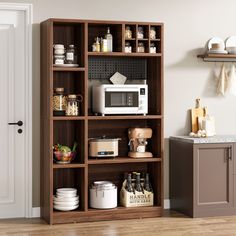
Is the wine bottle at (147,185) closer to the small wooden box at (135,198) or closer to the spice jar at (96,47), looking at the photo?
the small wooden box at (135,198)

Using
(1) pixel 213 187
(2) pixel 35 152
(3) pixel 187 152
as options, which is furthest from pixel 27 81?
(1) pixel 213 187

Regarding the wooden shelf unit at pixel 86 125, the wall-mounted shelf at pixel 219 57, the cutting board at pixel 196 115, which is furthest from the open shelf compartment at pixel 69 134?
the wall-mounted shelf at pixel 219 57

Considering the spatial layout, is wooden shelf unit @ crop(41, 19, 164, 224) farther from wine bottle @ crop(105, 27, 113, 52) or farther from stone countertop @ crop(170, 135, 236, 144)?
stone countertop @ crop(170, 135, 236, 144)

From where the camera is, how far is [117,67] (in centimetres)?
565

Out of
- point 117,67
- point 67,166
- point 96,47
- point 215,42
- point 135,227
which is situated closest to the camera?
point 135,227

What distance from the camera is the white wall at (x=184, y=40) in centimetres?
570

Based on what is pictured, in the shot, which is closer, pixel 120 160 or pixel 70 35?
pixel 120 160

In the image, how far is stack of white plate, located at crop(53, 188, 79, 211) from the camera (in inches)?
208

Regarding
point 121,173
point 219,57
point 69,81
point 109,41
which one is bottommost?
point 121,173

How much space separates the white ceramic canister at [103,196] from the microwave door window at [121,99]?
30.2 inches

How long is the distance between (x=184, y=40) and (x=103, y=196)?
1803 millimetres

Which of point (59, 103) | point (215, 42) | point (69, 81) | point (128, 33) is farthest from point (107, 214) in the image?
point (215, 42)

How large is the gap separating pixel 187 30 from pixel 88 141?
1.56 m

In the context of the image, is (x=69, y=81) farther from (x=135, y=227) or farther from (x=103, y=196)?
(x=135, y=227)
